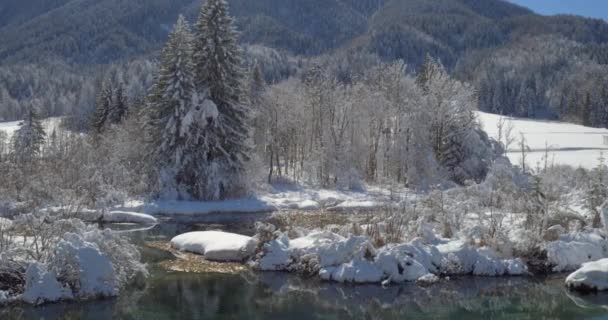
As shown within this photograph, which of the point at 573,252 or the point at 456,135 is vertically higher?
the point at 456,135

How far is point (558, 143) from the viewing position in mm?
71312

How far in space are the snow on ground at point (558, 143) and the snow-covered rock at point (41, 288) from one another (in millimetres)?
41766

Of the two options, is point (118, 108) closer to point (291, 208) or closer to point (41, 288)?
point (291, 208)

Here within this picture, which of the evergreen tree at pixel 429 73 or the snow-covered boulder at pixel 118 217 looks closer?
the snow-covered boulder at pixel 118 217

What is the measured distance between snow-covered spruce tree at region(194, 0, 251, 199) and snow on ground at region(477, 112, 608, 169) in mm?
24773

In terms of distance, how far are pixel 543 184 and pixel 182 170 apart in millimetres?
21850

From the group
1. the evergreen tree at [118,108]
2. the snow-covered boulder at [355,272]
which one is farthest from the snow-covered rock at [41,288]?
the evergreen tree at [118,108]

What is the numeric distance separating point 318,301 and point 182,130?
2234cm

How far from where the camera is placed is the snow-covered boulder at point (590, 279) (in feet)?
64.5

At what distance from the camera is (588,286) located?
1967 centimetres

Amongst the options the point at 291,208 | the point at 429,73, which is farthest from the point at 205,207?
the point at 429,73

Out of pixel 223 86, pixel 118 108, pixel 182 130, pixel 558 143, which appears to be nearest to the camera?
pixel 182 130

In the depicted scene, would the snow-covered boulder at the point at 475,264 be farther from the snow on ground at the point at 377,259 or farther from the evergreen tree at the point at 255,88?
the evergreen tree at the point at 255,88

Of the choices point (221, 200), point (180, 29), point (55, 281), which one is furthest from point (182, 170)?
point (55, 281)
